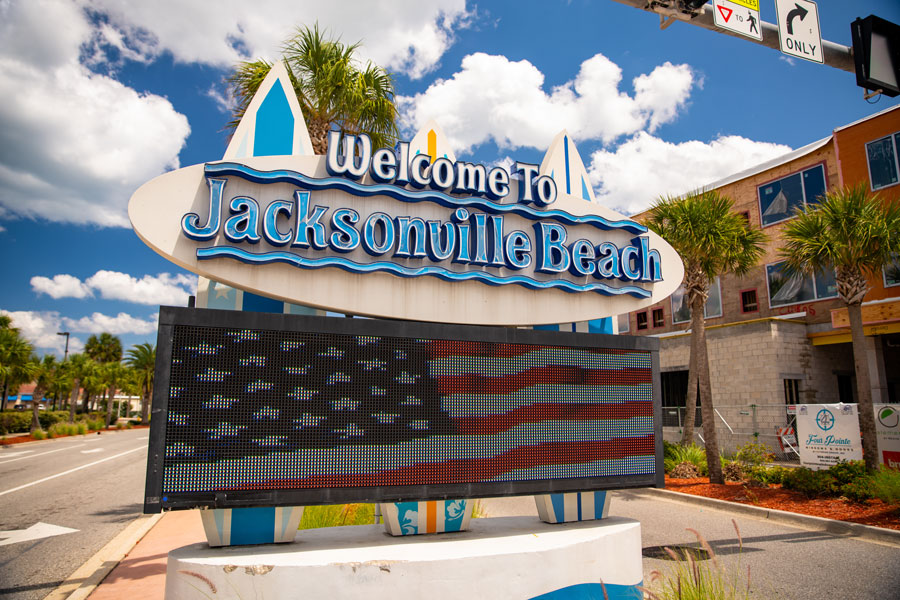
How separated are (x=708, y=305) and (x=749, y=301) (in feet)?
8.15

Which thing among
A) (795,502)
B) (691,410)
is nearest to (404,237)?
(795,502)

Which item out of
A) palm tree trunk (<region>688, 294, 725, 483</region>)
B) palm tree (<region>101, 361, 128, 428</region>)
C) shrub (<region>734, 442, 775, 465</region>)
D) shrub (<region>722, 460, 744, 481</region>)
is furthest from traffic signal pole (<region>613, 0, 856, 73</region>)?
palm tree (<region>101, 361, 128, 428</region>)

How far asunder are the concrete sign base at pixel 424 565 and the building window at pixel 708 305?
25.4 metres

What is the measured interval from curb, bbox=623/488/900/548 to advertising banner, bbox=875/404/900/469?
3950 millimetres

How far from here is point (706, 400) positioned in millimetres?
16172

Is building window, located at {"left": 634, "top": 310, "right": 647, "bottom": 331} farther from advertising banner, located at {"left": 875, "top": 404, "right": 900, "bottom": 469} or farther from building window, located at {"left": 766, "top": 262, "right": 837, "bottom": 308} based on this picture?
advertising banner, located at {"left": 875, "top": 404, "right": 900, "bottom": 469}

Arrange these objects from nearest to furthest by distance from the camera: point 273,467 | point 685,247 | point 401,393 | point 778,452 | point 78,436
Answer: point 273,467
point 401,393
point 685,247
point 778,452
point 78,436

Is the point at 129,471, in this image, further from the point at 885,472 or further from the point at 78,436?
the point at 78,436

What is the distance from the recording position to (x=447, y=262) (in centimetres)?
690

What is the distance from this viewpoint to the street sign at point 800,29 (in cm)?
734

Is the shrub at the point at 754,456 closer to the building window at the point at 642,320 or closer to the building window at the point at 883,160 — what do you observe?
the building window at the point at 883,160

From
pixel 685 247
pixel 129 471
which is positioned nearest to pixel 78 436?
pixel 129 471

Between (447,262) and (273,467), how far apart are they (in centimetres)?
319

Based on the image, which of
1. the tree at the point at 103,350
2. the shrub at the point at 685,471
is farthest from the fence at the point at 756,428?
the tree at the point at 103,350
